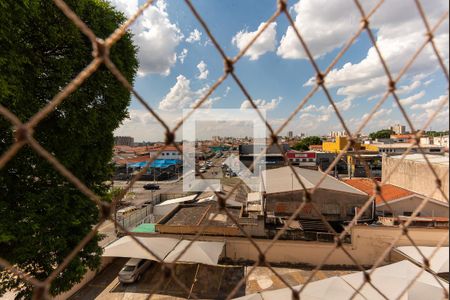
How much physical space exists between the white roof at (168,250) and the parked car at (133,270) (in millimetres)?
371

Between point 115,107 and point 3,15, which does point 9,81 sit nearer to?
point 3,15

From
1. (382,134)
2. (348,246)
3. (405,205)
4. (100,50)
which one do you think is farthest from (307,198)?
(382,134)

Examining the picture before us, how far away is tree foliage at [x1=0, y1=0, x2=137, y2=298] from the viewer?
3.60 meters

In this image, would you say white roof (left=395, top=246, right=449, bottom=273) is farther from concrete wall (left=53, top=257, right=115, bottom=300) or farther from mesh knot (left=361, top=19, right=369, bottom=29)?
concrete wall (left=53, top=257, right=115, bottom=300)

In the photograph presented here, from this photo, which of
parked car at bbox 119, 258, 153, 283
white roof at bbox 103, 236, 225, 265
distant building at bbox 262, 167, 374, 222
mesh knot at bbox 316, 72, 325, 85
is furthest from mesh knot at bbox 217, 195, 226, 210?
distant building at bbox 262, 167, 374, 222

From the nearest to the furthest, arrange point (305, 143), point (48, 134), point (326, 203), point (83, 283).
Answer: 1. point (48, 134)
2. point (83, 283)
3. point (326, 203)
4. point (305, 143)

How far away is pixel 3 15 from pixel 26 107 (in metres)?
1.16

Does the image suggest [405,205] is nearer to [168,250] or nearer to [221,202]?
[168,250]

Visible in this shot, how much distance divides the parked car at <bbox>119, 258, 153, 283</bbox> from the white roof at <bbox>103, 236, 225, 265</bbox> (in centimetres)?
37

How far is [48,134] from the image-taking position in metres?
4.19

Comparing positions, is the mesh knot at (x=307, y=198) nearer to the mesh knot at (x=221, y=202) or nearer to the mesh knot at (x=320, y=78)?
the mesh knot at (x=221, y=202)

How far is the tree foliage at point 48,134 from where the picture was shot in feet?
11.8

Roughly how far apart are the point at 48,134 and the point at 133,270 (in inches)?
218

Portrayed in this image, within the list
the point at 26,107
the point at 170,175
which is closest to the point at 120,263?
the point at 26,107
